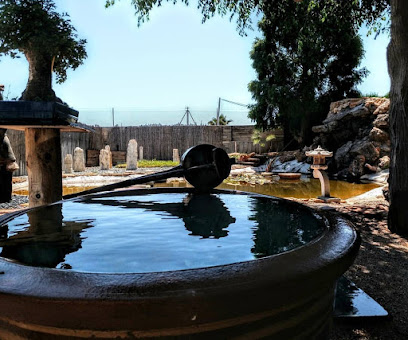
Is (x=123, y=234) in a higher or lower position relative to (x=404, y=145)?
lower

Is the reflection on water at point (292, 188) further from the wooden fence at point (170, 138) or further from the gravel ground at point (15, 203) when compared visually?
the wooden fence at point (170, 138)

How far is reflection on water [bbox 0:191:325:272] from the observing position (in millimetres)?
1132

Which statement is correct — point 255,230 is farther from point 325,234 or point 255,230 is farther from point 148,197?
point 148,197

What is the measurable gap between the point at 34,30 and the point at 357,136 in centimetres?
1393

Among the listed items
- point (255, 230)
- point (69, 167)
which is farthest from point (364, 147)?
point (255, 230)

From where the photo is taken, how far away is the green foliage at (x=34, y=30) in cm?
305

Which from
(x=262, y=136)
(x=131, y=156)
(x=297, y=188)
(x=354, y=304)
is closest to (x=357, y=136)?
(x=297, y=188)

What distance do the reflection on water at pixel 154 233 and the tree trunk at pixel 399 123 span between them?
9.67 feet

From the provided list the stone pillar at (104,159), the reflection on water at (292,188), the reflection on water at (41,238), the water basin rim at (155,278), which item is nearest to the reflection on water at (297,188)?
the reflection on water at (292,188)

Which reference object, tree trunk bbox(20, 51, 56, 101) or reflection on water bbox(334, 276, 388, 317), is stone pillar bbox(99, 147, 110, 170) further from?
reflection on water bbox(334, 276, 388, 317)

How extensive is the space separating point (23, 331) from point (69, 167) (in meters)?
14.7

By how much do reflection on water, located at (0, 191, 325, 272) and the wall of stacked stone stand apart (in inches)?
489

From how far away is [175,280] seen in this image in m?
0.82

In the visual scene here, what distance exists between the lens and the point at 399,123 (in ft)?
14.5
